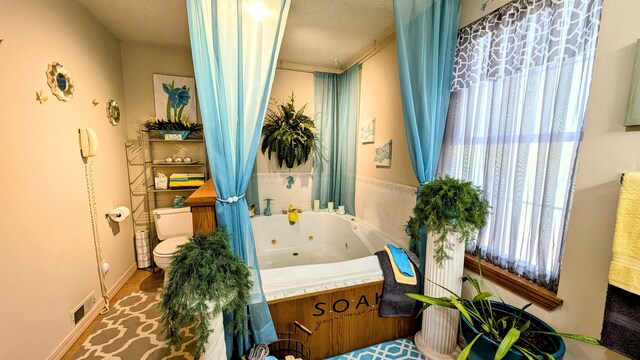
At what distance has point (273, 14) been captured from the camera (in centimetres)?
131

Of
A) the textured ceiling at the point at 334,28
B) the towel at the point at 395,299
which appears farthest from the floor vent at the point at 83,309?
the textured ceiling at the point at 334,28

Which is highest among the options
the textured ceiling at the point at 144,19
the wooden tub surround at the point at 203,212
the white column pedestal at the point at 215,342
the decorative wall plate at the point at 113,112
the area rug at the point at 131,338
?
the textured ceiling at the point at 144,19

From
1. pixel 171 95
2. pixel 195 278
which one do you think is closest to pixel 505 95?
pixel 195 278

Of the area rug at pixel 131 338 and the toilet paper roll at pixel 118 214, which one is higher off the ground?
the toilet paper roll at pixel 118 214

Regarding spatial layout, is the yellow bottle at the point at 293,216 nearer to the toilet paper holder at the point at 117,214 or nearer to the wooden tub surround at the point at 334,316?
the wooden tub surround at the point at 334,316

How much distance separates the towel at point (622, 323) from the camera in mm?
846

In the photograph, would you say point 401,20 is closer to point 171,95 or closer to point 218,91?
point 218,91

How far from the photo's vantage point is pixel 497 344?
1.02m

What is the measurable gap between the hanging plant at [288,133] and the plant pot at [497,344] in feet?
7.45

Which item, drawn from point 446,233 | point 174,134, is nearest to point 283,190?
point 174,134

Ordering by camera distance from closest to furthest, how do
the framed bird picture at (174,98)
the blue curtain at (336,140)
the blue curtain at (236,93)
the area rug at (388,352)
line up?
Answer: the blue curtain at (236,93) < the area rug at (388,352) < the framed bird picture at (174,98) < the blue curtain at (336,140)

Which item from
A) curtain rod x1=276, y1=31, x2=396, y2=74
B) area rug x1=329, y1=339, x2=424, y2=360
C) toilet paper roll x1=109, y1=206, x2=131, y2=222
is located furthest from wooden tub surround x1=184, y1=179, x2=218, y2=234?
curtain rod x1=276, y1=31, x2=396, y2=74

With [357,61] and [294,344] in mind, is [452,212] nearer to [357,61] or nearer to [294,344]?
[294,344]

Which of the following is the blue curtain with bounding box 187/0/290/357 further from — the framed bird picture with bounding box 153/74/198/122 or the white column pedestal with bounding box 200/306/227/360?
the framed bird picture with bounding box 153/74/198/122
